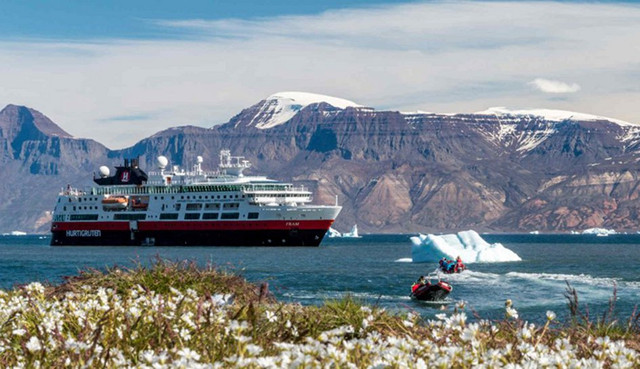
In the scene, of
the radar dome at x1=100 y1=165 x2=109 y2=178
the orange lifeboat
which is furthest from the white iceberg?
the radar dome at x1=100 y1=165 x2=109 y2=178

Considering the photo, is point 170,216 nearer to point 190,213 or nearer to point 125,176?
point 190,213

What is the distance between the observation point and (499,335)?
10.7m

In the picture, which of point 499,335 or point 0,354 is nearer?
point 0,354

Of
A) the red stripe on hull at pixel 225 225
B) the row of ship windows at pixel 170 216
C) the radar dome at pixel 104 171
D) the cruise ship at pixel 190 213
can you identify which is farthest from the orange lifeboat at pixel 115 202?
the radar dome at pixel 104 171

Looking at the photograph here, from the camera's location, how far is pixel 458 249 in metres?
83.0

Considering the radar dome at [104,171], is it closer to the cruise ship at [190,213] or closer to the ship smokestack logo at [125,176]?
the cruise ship at [190,213]

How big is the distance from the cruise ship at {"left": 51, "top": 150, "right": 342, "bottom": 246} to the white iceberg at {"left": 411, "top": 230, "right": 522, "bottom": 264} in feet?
62.8

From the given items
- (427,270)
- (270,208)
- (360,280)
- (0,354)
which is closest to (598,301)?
(360,280)

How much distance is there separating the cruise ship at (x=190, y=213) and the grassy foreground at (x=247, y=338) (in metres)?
92.3

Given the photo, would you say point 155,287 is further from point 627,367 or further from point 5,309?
point 627,367

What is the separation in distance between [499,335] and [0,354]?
197 inches

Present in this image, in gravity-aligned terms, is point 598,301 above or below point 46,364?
below

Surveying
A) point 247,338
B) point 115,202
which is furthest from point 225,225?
point 247,338

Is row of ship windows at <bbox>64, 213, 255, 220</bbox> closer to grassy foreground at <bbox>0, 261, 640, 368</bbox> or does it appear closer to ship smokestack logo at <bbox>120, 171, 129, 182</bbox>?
ship smokestack logo at <bbox>120, 171, 129, 182</bbox>
